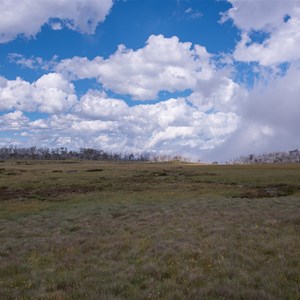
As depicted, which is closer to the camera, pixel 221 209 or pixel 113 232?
pixel 113 232

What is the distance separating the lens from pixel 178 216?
2606cm

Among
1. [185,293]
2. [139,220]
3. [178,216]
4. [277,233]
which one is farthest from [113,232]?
[185,293]

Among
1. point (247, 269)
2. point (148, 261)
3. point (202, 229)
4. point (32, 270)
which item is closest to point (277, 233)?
point (202, 229)

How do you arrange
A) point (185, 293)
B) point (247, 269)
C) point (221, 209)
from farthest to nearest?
point (221, 209), point (247, 269), point (185, 293)

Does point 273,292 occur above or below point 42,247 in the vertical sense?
above

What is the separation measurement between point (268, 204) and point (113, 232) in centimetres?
1646

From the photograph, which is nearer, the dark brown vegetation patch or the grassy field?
the grassy field

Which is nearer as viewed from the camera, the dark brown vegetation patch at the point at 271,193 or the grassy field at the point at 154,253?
the grassy field at the point at 154,253

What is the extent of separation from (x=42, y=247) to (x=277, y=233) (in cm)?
1293

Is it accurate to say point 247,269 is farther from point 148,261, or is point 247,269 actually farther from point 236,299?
point 148,261

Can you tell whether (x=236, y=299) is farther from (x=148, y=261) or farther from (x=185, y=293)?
(x=148, y=261)

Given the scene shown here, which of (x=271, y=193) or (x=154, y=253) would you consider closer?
(x=154, y=253)

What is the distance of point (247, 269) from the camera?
12.1m

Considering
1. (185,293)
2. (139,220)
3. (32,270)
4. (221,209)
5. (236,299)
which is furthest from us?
(221,209)
